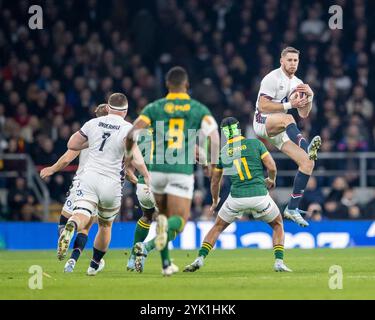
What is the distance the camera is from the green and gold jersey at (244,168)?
14.8 m

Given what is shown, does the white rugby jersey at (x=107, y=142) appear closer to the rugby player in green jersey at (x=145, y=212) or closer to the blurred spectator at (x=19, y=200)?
the rugby player in green jersey at (x=145, y=212)

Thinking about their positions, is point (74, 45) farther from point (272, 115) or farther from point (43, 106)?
point (272, 115)

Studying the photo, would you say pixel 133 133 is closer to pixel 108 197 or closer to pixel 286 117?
pixel 108 197

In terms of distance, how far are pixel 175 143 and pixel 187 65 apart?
527 inches

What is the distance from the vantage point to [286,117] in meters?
16.0

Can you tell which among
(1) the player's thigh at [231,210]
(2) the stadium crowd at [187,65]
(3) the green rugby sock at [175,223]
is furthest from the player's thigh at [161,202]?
(2) the stadium crowd at [187,65]

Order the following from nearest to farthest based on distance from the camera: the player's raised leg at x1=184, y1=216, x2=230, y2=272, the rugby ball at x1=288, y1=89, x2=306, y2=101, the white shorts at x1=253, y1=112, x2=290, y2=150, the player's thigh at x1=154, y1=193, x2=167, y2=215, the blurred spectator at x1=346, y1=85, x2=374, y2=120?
the player's thigh at x1=154, y1=193, x2=167, y2=215, the player's raised leg at x1=184, y1=216, x2=230, y2=272, the rugby ball at x1=288, y1=89, x2=306, y2=101, the white shorts at x1=253, y1=112, x2=290, y2=150, the blurred spectator at x1=346, y1=85, x2=374, y2=120

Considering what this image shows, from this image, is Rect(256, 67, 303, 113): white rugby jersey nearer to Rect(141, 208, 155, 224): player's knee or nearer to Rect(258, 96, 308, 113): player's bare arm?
Rect(258, 96, 308, 113): player's bare arm

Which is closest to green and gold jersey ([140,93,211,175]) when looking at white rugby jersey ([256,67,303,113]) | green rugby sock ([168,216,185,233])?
green rugby sock ([168,216,185,233])

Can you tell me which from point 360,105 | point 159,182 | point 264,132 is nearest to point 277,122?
point 264,132

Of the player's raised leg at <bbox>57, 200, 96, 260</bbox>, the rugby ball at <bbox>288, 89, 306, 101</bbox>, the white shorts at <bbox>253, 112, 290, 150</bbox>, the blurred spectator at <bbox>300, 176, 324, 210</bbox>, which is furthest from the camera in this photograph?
the blurred spectator at <bbox>300, 176, 324, 210</bbox>

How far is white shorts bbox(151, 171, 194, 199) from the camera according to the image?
1238 cm

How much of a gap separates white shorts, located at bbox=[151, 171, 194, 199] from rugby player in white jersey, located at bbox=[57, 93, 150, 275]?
5.12ft

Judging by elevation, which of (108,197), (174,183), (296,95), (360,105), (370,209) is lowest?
(174,183)
